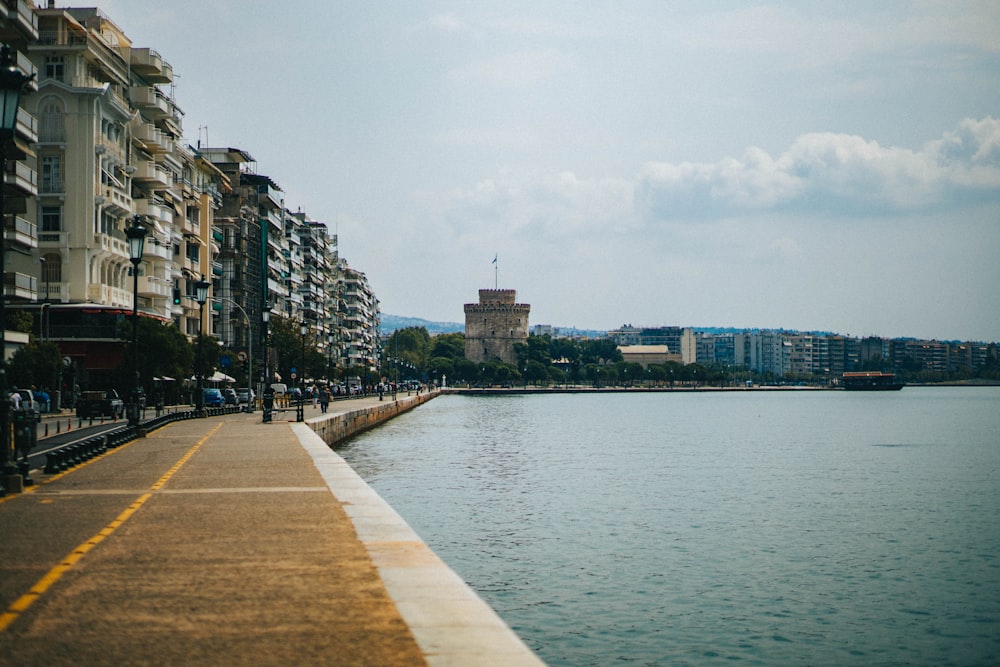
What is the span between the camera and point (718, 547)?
1110 inches

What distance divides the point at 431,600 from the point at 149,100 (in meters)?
72.2

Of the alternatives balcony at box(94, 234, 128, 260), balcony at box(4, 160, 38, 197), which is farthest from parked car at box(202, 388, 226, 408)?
balcony at box(4, 160, 38, 197)

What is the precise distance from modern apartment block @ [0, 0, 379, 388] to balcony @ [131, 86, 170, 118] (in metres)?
0.08

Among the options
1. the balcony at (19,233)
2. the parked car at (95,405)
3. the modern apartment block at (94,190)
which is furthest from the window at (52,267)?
the parked car at (95,405)

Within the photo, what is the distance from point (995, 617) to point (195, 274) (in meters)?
77.1

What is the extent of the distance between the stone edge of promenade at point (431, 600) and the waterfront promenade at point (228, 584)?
22 millimetres

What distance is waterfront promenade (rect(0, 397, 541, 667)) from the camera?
27.9ft

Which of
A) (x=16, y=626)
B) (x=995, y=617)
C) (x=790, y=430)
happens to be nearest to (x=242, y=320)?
(x=790, y=430)

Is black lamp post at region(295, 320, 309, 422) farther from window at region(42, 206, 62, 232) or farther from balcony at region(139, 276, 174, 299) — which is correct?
window at region(42, 206, 62, 232)

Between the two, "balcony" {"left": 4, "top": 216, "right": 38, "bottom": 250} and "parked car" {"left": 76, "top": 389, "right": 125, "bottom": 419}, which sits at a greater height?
"balcony" {"left": 4, "top": 216, "right": 38, "bottom": 250}

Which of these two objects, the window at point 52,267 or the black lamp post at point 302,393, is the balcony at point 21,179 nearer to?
the window at point 52,267

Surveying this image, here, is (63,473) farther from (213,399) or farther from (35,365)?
(213,399)

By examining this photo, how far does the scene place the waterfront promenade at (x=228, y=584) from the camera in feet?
27.9

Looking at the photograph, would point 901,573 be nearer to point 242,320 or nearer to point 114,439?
point 114,439
